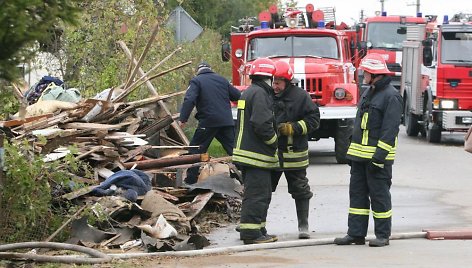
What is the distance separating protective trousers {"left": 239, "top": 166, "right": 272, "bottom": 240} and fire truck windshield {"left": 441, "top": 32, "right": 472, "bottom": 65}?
14119 mm

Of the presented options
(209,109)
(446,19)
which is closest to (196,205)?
→ (209,109)

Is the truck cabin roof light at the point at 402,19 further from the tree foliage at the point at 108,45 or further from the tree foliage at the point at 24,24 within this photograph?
the tree foliage at the point at 24,24

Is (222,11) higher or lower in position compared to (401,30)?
lower

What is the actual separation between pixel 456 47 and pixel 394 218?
40.3 ft

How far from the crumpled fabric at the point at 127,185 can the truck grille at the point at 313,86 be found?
25.3 feet

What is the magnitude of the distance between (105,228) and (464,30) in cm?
1537

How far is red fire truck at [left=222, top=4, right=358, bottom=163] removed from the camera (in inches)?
753

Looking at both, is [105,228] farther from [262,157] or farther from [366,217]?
[366,217]

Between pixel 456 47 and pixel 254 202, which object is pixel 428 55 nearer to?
pixel 456 47

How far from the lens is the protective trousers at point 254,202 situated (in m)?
10.6

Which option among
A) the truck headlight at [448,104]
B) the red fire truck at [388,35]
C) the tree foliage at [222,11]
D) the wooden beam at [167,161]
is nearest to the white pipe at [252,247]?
the wooden beam at [167,161]

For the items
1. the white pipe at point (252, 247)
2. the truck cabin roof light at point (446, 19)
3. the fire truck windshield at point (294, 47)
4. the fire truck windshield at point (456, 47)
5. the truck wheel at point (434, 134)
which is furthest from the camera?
the truck cabin roof light at point (446, 19)

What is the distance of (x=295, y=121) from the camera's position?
36.7ft

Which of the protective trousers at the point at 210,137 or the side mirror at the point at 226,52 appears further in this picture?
the side mirror at the point at 226,52
